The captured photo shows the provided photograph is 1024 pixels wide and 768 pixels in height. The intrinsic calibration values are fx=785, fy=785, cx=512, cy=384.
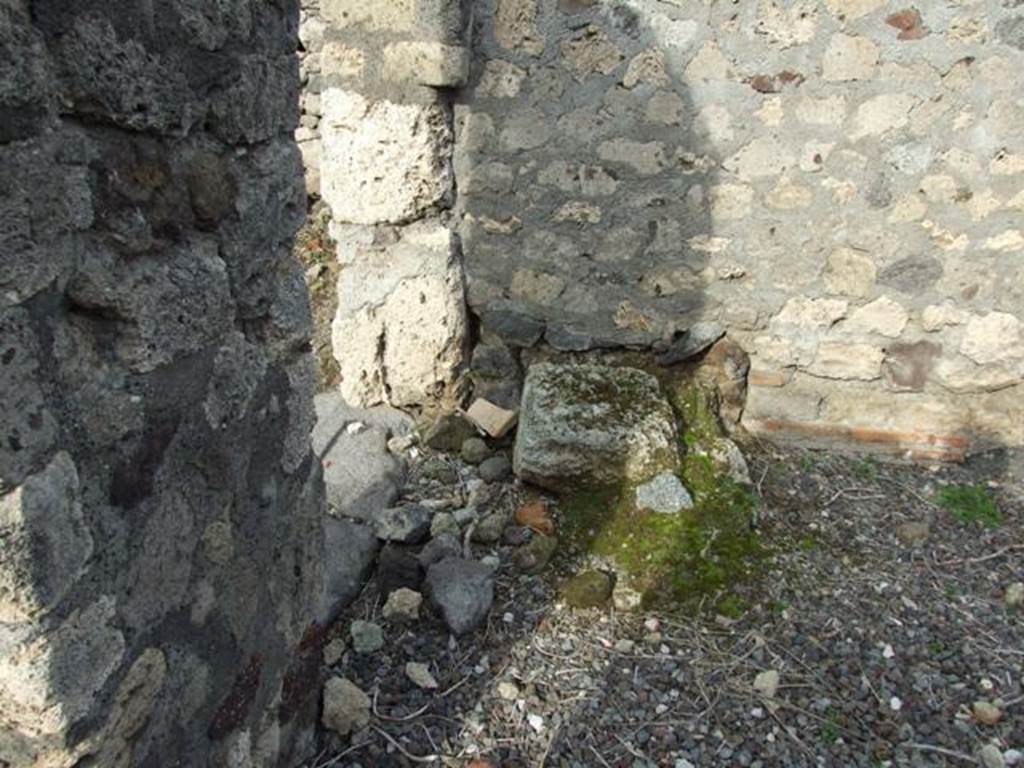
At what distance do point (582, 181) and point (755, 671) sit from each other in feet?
6.03

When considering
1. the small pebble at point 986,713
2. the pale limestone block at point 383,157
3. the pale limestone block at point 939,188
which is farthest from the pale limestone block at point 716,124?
the small pebble at point 986,713

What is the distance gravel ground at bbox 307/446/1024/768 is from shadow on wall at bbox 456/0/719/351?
1.05 m

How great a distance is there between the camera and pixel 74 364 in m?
1.02

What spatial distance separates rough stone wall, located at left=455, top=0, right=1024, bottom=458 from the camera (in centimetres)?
273

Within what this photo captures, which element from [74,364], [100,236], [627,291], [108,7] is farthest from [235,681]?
[627,291]

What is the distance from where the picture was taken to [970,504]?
9.50 feet

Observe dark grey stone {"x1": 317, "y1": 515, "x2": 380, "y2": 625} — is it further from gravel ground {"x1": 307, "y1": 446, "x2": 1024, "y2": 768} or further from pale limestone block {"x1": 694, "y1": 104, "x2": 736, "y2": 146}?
pale limestone block {"x1": 694, "y1": 104, "x2": 736, "y2": 146}

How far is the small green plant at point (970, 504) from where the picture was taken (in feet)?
9.23

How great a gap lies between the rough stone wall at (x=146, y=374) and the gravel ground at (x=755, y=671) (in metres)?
0.60

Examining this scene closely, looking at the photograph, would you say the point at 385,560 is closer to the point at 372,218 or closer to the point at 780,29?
the point at 372,218

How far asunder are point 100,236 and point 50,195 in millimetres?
122

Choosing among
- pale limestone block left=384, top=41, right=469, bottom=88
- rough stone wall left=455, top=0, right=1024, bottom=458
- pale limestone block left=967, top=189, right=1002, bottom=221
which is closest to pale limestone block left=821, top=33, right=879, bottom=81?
rough stone wall left=455, top=0, right=1024, bottom=458

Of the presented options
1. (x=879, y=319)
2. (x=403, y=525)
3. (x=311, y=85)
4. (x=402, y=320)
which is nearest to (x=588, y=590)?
(x=403, y=525)

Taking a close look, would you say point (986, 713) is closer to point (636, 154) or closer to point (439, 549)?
point (439, 549)
